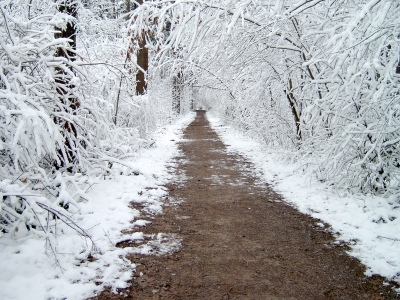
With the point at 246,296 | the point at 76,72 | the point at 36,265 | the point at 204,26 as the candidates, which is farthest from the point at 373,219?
the point at 76,72

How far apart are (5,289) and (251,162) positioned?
24.7ft

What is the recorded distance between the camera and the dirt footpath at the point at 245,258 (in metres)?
2.86

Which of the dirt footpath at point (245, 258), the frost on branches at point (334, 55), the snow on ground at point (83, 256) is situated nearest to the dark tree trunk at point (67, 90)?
the snow on ground at point (83, 256)

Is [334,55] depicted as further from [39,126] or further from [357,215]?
[39,126]

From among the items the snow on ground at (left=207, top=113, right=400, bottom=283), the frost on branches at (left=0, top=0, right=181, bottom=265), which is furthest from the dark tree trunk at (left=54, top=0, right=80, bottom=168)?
→ the snow on ground at (left=207, top=113, right=400, bottom=283)

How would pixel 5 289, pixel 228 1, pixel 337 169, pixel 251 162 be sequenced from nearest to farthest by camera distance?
pixel 5 289 → pixel 228 1 → pixel 337 169 → pixel 251 162

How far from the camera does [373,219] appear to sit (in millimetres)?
4316

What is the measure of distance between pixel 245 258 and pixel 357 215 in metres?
2.16

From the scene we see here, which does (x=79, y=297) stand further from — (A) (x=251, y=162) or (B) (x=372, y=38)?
(A) (x=251, y=162)

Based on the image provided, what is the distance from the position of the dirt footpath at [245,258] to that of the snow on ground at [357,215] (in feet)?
0.69

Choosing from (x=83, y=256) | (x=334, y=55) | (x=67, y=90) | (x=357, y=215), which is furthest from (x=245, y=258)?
(x=67, y=90)

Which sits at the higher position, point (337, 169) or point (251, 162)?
point (337, 169)

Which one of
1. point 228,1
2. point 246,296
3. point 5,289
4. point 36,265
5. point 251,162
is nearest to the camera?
point 5,289

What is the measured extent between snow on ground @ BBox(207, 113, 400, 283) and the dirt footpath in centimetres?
21
